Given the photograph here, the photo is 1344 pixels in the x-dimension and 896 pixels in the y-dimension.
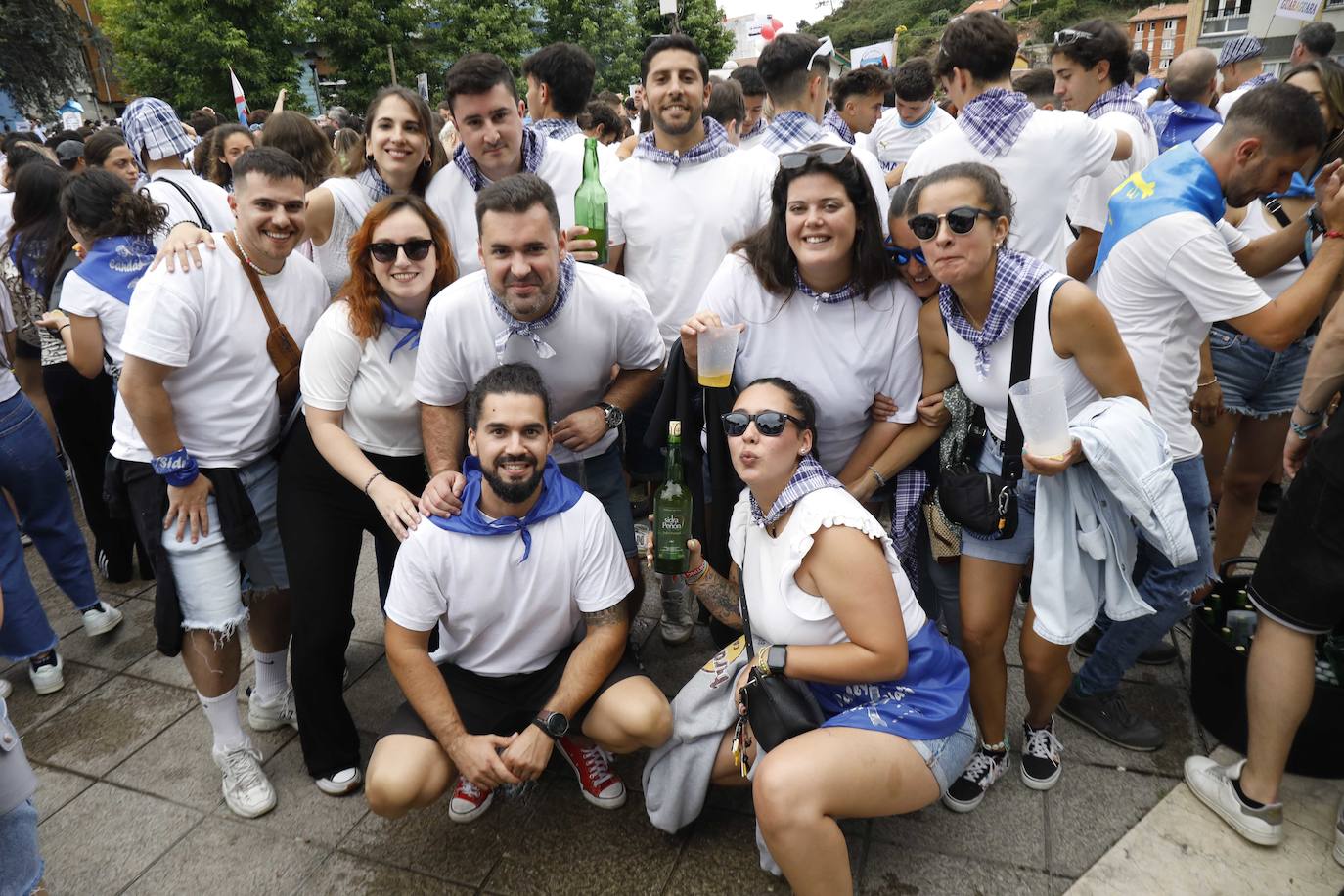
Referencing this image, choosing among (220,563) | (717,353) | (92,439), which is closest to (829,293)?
(717,353)

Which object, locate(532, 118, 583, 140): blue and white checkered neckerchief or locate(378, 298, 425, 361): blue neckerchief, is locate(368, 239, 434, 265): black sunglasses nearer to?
locate(378, 298, 425, 361): blue neckerchief

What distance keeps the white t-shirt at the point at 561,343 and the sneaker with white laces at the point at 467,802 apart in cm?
125

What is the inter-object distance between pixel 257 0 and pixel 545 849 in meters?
36.6

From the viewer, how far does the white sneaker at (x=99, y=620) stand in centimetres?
414

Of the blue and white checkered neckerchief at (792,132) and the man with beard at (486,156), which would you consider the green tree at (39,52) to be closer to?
the man with beard at (486,156)

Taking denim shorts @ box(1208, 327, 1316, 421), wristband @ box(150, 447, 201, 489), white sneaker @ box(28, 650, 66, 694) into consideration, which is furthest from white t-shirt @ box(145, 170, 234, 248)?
denim shorts @ box(1208, 327, 1316, 421)

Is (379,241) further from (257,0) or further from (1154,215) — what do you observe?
(257,0)

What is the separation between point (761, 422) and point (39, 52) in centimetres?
3623

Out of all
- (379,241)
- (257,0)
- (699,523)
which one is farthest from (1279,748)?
(257,0)

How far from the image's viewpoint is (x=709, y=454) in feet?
10.0

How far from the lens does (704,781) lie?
2650mm

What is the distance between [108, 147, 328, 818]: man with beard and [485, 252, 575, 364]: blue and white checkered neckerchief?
2.92 feet

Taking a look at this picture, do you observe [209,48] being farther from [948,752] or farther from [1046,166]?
[948,752]

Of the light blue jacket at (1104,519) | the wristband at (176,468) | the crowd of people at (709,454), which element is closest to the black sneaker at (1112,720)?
the crowd of people at (709,454)
